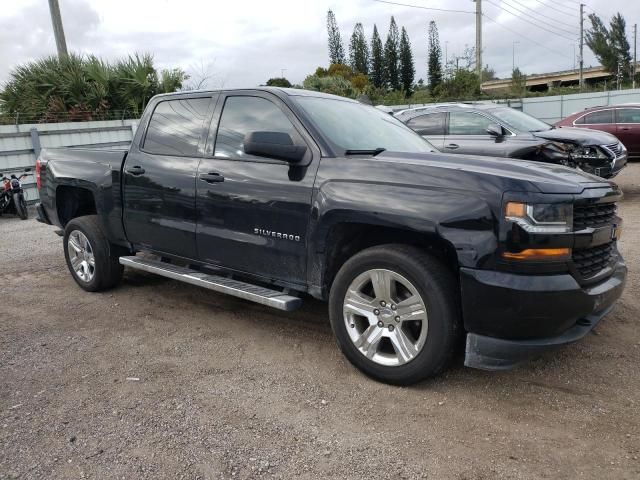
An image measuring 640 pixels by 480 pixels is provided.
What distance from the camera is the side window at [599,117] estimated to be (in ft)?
45.6

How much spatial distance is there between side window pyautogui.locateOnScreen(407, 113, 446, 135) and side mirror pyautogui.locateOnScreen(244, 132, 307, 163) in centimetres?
669

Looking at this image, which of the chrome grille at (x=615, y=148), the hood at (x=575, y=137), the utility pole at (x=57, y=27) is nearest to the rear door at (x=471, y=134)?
the hood at (x=575, y=137)

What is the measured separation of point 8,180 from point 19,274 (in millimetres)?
5220

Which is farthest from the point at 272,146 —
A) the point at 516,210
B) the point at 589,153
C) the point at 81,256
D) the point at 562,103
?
the point at 562,103

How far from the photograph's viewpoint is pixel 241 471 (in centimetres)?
257

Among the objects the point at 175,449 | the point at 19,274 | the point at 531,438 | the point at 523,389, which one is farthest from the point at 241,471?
the point at 19,274

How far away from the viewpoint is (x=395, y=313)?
10.6 ft

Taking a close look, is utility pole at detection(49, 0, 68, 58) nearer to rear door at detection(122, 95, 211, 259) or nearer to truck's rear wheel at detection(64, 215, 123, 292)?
truck's rear wheel at detection(64, 215, 123, 292)

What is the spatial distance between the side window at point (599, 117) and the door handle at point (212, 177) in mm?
12732

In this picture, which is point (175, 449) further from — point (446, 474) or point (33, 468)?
point (446, 474)

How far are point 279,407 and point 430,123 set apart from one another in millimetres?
7746

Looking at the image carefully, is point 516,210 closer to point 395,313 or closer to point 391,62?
point 395,313

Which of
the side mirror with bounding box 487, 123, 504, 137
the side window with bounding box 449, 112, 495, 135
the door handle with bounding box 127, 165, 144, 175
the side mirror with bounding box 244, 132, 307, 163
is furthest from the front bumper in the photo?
the side window with bounding box 449, 112, 495, 135

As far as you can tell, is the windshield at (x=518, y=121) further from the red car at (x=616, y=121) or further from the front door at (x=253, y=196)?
the front door at (x=253, y=196)
